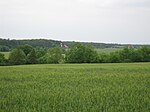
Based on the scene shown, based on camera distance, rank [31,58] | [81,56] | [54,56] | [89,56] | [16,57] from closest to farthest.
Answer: [16,57] → [31,58] → [54,56] → [89,56] → [81,56]

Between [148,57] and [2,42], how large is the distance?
69599mm

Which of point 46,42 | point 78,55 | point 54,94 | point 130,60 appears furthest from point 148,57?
point 54,94

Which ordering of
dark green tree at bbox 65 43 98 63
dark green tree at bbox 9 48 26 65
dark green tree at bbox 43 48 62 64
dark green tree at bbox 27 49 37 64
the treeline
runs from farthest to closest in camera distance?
dark green tree at bbox 65 43 98 63 < dark green tree at bbox 43 48 62 64 < the treeline < dark green tree at bbox 27 49 37 64 < dark green tree at bbox 9 48 26 65

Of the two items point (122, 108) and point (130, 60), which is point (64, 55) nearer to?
point (130, 60)

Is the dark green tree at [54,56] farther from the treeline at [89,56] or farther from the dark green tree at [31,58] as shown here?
the dark green tree at [31,58]

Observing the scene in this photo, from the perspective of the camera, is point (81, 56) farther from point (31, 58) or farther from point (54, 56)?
point (31, 58)

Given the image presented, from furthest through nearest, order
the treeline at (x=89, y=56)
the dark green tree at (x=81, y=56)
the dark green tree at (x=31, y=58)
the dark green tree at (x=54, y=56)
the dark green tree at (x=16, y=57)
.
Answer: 1. the dark green tree at (x=81, y=56)
2. the dark green tree at (x=54, y=56)
3. the treeline at (x=89, y=56)
4. the dark green tree at (x=31, y=58)
5. the dark green tree at (x=16, y=57)

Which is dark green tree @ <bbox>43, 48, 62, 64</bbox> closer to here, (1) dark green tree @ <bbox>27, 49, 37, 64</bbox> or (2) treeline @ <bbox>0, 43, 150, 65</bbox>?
(2) treeline @ <bbox>0, 43, 150, 65</bbox>

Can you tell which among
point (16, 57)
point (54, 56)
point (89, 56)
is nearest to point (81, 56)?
point (89, 56)

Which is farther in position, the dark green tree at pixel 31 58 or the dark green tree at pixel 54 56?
Answer: the dark green tree at pixel 54 56

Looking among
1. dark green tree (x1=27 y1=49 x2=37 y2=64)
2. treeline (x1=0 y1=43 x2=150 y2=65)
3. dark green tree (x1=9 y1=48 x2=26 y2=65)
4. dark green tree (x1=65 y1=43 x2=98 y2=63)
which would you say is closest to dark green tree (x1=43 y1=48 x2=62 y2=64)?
treeline (x1=0 y1=43 x2=150 y2=65)

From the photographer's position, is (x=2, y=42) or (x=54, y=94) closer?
(x=54, y=94)

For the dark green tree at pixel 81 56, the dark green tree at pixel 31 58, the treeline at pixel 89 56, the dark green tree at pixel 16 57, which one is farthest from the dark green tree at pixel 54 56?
the dark green tree at pixel 16 57

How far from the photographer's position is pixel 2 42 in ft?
433
